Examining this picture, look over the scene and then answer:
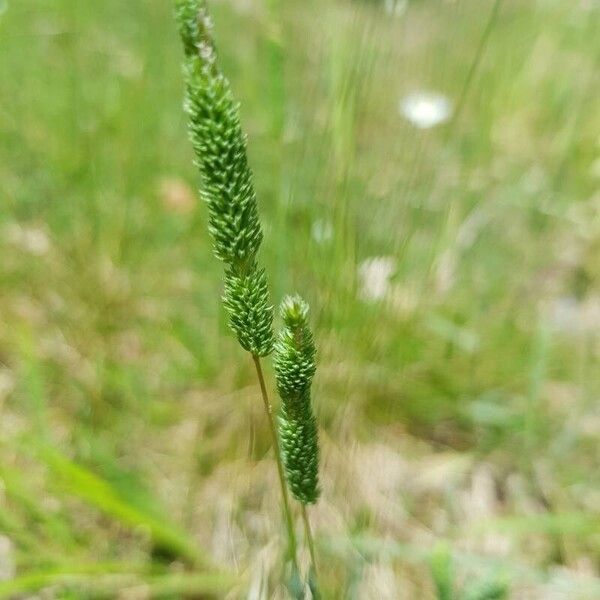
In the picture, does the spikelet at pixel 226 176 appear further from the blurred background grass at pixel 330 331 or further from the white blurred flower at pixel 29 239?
the white blurred flower at pixel 29 239

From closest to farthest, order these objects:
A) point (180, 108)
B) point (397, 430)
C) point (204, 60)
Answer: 1. point (204, 60)
2. point (397, 430)
3. point (180, 108)

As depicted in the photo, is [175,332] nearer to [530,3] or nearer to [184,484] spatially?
[184,484]

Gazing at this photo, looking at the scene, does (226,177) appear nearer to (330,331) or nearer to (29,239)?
(330,331)

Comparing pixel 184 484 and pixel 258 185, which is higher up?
pixel 258 185

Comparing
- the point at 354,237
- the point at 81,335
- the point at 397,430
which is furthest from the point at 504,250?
the point at 81,335

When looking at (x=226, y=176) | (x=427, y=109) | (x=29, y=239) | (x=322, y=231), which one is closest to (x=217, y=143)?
(x=226, y=176)

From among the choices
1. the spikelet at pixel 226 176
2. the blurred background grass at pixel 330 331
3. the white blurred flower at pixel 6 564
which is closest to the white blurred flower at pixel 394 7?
the blurred background grass at pixel 330 331
